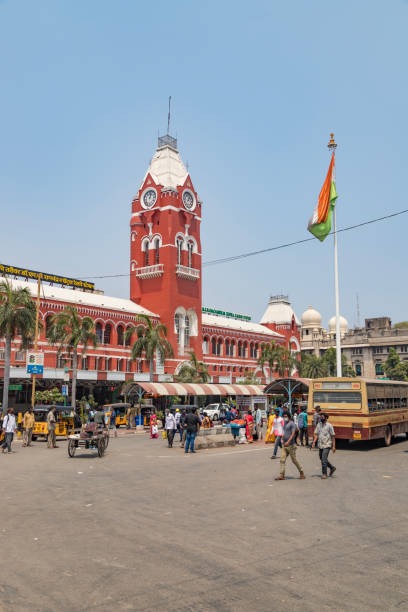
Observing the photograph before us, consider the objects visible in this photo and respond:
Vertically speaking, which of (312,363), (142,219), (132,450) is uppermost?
(142,219)

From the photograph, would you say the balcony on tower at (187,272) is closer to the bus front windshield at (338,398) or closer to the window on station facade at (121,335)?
the window on station facade at (121,335)

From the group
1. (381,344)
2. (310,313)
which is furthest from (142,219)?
(310,313)

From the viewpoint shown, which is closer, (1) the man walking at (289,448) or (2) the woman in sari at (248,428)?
(1) the man walking at (289,448)

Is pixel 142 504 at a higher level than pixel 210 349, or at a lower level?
lower

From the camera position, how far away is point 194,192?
64312 mm

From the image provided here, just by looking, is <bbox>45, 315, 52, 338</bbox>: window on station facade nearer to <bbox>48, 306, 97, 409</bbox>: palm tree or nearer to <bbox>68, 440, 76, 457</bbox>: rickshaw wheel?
<bbox>48, 306, 97, 409</bbox>: palm tree

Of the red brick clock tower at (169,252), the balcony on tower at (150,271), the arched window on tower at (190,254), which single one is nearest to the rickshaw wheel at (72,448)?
the red brick clock tower at (169,252)

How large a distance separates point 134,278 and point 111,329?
9.98 meters

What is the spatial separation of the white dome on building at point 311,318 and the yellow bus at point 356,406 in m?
107

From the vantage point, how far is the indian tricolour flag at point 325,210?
98.7 ft

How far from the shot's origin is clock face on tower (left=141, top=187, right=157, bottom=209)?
6191cm

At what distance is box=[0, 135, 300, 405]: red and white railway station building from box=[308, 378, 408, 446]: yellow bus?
28054 mm

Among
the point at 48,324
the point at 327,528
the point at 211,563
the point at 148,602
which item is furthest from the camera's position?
the point at 48,324

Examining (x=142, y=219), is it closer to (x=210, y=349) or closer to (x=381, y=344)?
(x=210, y=349)
